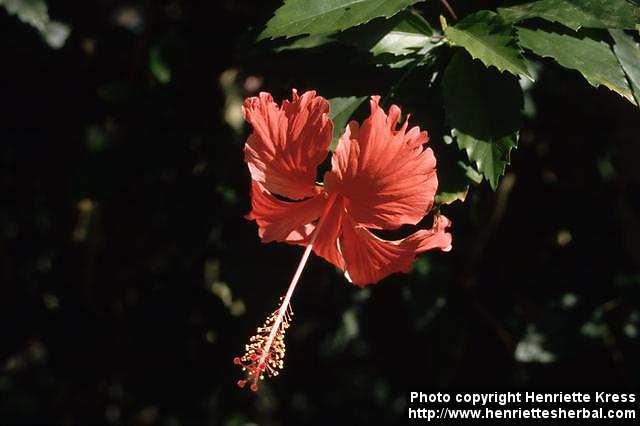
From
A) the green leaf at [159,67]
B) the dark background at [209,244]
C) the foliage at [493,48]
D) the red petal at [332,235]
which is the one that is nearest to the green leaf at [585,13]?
the foliage at [493,48]

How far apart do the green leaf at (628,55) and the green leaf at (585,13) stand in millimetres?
134

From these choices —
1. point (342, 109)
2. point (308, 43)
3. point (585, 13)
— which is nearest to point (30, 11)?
point (308, 43)

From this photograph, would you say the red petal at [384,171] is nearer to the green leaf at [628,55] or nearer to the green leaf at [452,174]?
the green leaf at [452,174]

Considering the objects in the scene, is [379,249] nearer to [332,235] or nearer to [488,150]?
[332,235]

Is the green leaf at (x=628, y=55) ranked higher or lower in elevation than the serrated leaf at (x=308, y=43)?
lower

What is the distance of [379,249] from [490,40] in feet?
1.18

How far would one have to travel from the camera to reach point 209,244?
1.85 m

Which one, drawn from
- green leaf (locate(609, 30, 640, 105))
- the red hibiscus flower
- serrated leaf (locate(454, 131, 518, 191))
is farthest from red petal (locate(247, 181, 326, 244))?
green leaf (locate(609, 30, 640, 105))

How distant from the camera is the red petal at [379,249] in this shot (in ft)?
3.47

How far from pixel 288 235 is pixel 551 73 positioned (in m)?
1.03

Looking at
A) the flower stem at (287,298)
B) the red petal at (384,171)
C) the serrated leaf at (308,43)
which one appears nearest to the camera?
the red petal at (384,171)

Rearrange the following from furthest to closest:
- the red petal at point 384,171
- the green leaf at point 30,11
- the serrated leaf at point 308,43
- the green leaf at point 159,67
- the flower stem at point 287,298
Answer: the green leaf at point 159,67 < the green leaf at point 30,11 < the serrated leaf at point 308,43 < the flower stem at point 287,298 < the red petal at point 384,171

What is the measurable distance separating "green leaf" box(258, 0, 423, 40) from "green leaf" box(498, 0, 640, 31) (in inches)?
8.1

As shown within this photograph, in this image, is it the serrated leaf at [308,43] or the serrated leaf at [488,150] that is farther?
the serrated leaf at [308,43]
